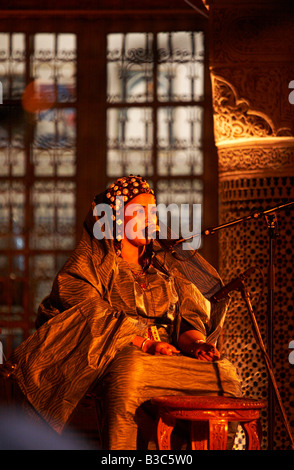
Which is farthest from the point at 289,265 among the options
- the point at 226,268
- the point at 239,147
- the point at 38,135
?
the point at 38,135

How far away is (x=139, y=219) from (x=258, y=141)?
1.40 meters

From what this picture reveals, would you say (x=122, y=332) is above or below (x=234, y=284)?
below

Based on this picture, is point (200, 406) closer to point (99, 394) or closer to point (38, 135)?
point (99, 394)

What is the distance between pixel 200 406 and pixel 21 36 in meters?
4.25

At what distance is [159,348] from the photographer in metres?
3.28

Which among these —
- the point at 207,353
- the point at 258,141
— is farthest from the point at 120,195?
the point at 258,141

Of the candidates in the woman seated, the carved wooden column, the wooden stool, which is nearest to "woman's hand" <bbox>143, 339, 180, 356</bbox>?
the woman seated

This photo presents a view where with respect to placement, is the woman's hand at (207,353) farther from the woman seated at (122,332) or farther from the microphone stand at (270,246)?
the microphone stand at (270,246)

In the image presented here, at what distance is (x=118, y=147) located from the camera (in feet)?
21.4

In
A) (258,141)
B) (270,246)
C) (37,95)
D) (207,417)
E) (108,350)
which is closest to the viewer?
(207,417)

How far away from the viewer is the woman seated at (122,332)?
3209 millimetres

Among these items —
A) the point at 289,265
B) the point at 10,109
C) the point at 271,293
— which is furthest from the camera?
the point at 10,109

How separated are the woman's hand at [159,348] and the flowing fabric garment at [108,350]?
0.12 feet

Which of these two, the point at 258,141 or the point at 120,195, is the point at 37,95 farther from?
the point at 120,195
